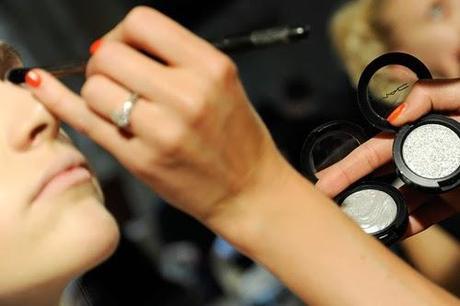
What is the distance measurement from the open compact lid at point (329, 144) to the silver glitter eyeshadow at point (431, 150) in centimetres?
7

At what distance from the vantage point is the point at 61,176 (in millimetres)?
667

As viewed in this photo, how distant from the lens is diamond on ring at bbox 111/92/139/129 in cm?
52

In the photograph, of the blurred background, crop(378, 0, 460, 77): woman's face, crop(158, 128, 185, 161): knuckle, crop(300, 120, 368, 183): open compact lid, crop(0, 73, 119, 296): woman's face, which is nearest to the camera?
crop(158, 128, 185, 161): knuckle

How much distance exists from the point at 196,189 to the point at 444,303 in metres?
0.26

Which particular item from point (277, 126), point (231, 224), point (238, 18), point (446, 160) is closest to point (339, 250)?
point (231, 224)

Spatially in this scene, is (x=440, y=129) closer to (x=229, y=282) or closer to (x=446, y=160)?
(x=446, y=160)

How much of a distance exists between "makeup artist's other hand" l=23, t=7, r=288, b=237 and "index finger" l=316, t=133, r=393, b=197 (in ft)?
0.64

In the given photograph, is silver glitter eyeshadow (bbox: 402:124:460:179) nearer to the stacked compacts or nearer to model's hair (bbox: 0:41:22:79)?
the stacked compacts

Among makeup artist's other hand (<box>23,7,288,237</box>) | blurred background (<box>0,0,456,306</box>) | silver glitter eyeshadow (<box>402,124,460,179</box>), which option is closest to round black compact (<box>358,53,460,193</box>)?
silver glitter eyeshadow (<box>402,124,460,179</box>)

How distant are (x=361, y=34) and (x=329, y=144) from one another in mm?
657

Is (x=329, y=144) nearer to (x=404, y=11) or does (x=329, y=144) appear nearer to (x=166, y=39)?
(x=166, y=39)

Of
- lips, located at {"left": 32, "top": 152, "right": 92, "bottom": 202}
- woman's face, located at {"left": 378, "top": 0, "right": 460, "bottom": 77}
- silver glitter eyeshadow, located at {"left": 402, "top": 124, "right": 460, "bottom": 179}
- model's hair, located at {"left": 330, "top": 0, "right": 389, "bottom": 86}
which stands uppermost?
lips, located at {"left": 32, "top": 152, "right": 92, "bottom": 202}

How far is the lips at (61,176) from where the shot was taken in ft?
2.12

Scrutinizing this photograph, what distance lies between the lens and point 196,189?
1.72 feet
